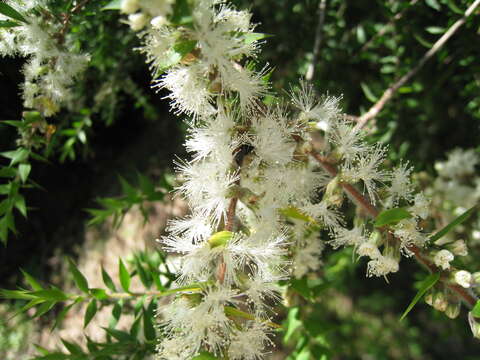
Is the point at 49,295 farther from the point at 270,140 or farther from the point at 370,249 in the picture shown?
the point at 370,249

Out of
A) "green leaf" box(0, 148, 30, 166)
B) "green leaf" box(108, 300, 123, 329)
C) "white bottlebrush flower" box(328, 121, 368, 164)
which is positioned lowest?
"green leaf" box(108, 300, 123, 329)

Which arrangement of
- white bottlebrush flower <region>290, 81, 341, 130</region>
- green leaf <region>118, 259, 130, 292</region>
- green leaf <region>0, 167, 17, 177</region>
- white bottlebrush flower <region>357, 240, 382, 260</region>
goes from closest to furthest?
white bottlebrush flower <region>357, 240, 382, 260</region> < white bottlebrush flower <region>290, 81, 341, 130</region> < green leaf <region>118, 259, 130, 292</region> < green leaf <region>0, 167, 17, 177</region>

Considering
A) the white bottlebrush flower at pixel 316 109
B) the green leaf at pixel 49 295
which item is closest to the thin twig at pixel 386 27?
the white bottlebrush flower at pixel 316 109

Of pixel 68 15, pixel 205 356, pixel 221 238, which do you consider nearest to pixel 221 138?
pixel 221 238

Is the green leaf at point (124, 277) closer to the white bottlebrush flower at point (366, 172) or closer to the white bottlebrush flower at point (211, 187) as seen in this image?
the white bottlebrush flower at point (211, 187)

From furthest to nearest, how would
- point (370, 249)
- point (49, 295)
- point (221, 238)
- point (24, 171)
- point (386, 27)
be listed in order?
point (386, 27) → point (24, 171) → point (49, 295) → point (370, 249) → point (221, 238)

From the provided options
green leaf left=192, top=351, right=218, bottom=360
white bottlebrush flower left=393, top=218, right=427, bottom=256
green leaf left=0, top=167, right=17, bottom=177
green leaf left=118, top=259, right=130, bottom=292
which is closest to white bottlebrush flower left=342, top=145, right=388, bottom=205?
white bottlebrush flower left=393, top=218, right=427, bottom=256

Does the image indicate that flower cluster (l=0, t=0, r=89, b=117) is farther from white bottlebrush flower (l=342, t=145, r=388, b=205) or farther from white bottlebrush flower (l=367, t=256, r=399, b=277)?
white bottlebrush flower (l=367, t=256, r=399, b=277)
